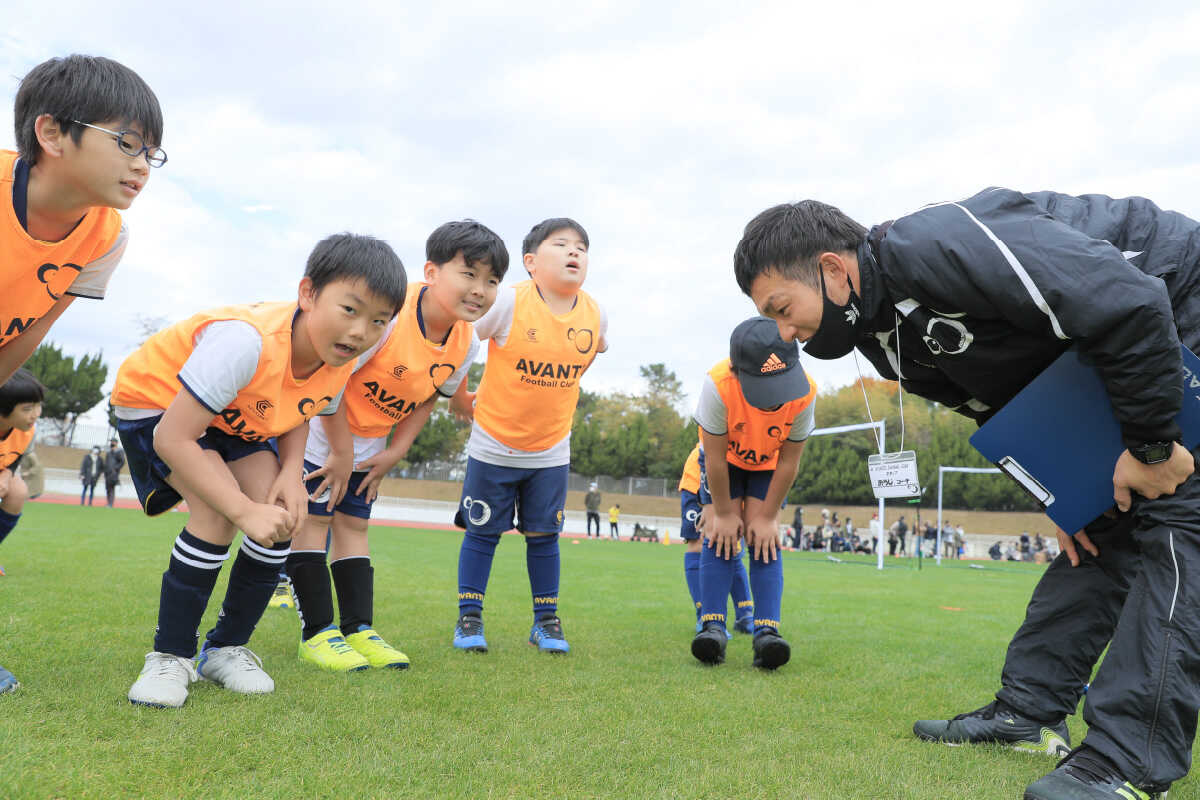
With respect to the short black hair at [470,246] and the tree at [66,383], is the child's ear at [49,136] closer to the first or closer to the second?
the short black hair at [470,246]

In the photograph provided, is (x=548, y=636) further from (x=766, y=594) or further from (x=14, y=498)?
(x=14, y=498)

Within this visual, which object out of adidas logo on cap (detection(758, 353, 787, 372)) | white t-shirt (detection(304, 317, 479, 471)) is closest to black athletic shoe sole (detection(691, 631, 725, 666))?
adidas logo on cap (detection(758, 353, 787, 372))

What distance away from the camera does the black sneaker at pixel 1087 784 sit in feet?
6.06

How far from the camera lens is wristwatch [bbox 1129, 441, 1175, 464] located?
1.98 meters

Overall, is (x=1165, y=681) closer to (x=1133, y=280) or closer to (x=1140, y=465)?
(x=1140, y=465)

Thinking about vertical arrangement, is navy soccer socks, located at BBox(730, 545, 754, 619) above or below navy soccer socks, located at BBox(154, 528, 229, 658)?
below

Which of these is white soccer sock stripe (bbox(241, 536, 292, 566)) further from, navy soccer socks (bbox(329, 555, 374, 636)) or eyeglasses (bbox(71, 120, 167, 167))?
eyeglasses (bbox(71, 120, 167, 167))

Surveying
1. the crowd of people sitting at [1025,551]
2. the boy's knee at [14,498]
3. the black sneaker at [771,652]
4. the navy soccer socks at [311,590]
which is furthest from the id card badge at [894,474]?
the crowd of people sitting at [1025,551]

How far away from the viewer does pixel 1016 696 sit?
2.54 meters

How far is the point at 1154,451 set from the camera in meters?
2.00

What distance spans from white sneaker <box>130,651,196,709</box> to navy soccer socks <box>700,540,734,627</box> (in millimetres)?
2336

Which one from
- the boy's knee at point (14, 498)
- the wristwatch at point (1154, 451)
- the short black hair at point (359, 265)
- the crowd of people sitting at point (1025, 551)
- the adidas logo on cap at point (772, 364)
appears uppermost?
the short black hair at point (359, 265)

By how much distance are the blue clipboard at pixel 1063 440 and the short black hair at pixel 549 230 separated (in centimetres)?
242

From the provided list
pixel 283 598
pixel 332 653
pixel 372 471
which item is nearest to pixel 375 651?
pixel 332 653
